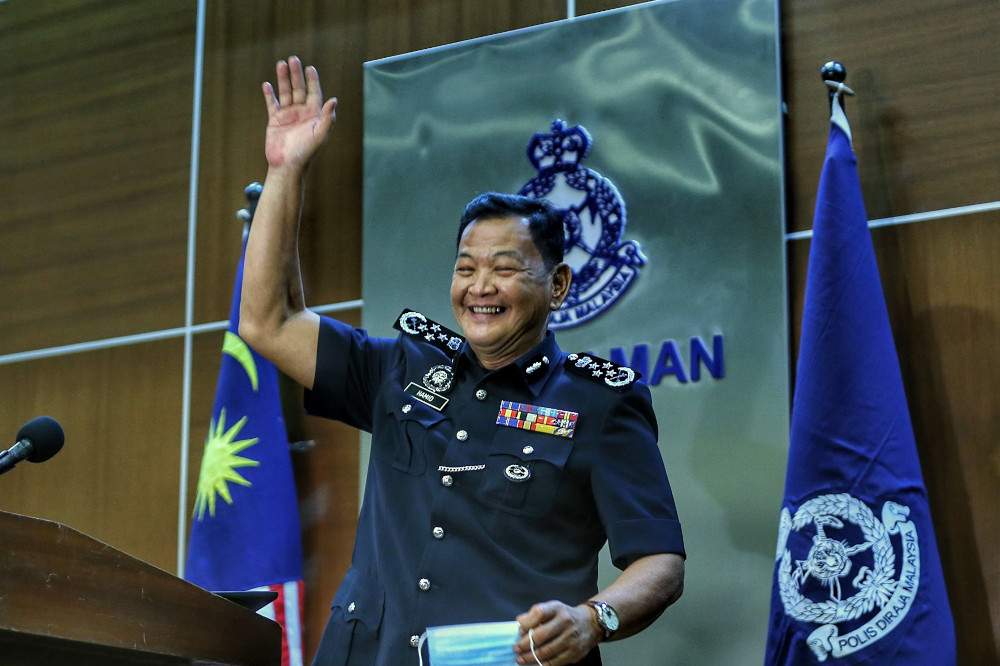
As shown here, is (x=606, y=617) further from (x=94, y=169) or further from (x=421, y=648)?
(x=94, y=169)

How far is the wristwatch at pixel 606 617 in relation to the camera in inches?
74.4

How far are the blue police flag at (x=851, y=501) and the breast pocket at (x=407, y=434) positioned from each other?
814 mm

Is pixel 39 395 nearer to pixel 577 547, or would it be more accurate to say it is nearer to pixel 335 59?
pixel 335 59

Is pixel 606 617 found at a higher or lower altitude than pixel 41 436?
lower

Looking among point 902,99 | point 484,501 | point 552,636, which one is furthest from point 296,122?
point 902,99

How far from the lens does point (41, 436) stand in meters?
2.02

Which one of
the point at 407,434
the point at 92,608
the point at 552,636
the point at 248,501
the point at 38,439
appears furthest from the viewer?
the point at 248,501

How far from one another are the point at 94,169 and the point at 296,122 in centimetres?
194

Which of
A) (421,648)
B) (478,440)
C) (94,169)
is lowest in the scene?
(421,648)

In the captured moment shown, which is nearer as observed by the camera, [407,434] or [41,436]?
[41,436]

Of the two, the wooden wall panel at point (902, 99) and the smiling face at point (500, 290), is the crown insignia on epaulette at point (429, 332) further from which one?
the wooden wall panel at point (902, 99)

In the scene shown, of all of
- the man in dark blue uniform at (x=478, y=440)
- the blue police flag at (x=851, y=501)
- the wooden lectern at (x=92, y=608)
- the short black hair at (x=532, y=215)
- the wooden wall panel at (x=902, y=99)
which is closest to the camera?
the wooden lectern at (x=92, y=608)

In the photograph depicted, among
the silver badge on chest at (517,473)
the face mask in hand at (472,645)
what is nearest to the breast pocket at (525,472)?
the silver badge on chest at (517,473)

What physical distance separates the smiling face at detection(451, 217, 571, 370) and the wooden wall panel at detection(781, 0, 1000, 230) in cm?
98
